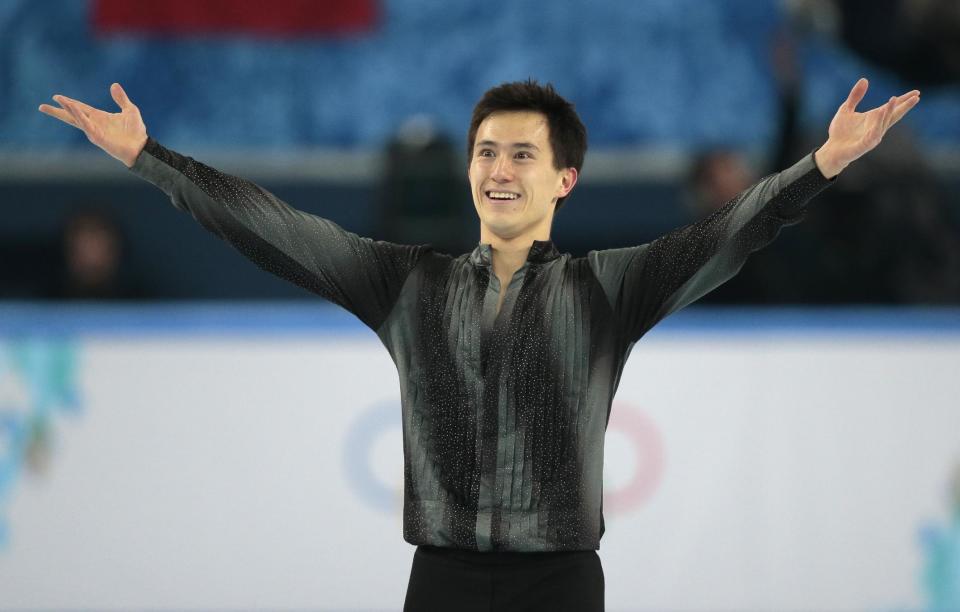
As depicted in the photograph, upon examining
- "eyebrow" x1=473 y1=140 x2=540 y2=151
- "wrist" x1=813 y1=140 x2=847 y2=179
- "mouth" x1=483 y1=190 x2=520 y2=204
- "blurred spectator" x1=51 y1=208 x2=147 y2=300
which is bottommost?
"mouth" x1=483 y1=190 x2=520 y2=204

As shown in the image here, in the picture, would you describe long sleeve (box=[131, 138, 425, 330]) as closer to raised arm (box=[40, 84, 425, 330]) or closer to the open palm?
raised arm (box=[40, 84, 425, 330])

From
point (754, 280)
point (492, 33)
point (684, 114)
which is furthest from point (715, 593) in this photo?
point (492, 33)

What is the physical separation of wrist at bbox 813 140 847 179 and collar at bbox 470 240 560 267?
64 centimetres

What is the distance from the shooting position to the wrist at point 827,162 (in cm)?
293

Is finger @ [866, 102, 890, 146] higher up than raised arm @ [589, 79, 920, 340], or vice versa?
finger @ [866, 102, 890, 146]

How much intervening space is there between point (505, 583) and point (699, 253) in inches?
32.8

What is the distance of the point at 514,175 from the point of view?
3.11m

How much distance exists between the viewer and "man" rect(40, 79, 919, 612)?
2.96m

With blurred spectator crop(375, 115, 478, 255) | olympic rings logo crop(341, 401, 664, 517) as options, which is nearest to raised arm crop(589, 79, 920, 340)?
olympic rings logo crop(341, 401, 664, 517)

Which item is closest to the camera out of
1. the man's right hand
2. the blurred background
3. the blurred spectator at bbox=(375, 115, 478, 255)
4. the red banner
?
the man's right hand

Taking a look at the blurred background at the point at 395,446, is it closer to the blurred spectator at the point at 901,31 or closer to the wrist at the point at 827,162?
the blurred spectator at the point at 901,31

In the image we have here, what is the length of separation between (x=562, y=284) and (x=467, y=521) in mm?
583

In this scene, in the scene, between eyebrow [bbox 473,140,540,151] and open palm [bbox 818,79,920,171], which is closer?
open palm [bbox 818,79,920,171]

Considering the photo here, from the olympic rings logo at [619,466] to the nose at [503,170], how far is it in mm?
2524
